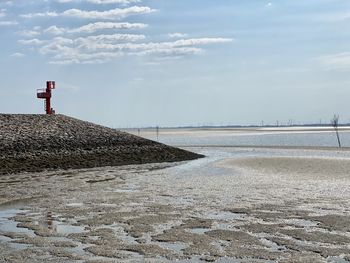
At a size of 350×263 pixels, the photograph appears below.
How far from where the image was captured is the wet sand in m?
9.62

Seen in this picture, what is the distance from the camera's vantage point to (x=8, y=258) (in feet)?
30.7

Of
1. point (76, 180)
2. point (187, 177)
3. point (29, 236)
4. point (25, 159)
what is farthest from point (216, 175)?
point (29, 236)

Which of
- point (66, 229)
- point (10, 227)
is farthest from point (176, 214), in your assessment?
point (10, 227)

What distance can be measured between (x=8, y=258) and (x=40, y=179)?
633 inches

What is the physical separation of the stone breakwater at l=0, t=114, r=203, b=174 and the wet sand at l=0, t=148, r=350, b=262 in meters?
8.05

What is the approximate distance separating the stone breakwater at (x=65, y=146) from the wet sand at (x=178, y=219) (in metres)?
8.05

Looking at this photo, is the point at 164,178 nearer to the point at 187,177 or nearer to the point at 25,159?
the point at 187,177

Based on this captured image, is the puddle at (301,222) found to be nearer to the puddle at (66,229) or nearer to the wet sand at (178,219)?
the wet sand at (178,219)

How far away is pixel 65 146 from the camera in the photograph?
3566cm

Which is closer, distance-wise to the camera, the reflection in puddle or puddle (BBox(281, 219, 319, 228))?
the reflection in puddle

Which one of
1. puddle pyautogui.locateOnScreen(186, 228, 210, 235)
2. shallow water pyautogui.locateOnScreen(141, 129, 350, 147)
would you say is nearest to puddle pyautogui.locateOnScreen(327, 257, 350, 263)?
puddle pyautogui.locateOnScreen(186, 228, 210, 235)

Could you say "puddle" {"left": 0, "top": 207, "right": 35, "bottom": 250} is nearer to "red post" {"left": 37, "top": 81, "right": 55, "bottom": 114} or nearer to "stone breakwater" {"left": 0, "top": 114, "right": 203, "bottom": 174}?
"stone breakwater" {"left": 0, "top": 114, "right": 203, "bottom": 174}

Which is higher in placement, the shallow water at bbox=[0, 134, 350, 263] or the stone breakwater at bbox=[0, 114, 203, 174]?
the stone breakwater at bbox=[0, 114, 203, 174]

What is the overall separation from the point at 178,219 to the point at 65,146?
23744 millimetres
